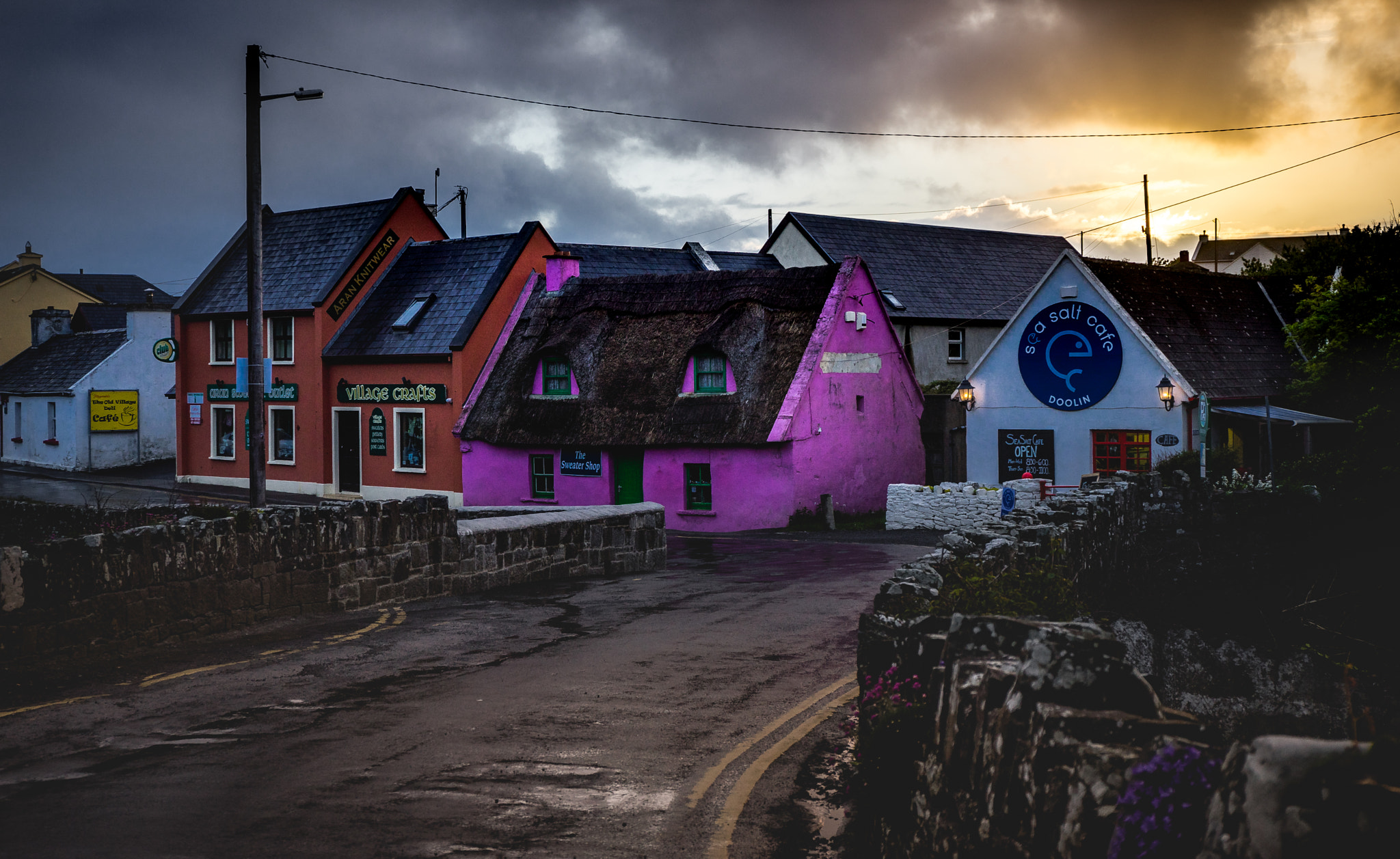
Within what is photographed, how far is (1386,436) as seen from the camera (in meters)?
A: 27.9

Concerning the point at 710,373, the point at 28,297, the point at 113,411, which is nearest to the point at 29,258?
the point at 28,297

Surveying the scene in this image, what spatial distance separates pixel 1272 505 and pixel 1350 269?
40.0ft

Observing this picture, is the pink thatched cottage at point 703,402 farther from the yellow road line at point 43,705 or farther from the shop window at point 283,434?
the yellow road line at point 43,705

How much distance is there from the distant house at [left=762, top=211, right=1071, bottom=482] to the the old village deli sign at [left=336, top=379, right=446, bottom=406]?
16.4 meters

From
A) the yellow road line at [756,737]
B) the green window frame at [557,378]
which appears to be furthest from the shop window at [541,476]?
the yellow road line at [756,737]

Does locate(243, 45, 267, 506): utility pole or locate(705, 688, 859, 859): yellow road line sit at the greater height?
locate(243, 45, 267, 506): utility pole

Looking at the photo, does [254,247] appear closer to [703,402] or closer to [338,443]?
[703,402]

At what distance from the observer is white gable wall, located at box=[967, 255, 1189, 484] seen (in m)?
29.0

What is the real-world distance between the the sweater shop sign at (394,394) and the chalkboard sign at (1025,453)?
16678 mm

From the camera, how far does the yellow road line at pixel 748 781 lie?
6.49 m

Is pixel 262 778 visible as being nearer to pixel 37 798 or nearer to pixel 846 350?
pixel 37 798

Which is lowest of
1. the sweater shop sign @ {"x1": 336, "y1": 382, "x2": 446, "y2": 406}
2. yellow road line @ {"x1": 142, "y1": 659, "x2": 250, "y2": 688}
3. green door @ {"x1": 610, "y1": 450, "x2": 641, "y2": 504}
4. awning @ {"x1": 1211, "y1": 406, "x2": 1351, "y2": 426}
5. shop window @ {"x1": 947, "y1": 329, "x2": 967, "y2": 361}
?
yellow road line @ {"x1": 142, "y1": 659, "x2": 250, "y2": 688}

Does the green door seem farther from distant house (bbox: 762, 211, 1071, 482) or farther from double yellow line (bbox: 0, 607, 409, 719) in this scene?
double yellow line (bbox: 0, 607, 409, 719)

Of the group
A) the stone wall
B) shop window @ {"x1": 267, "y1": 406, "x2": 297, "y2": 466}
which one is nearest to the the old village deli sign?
shop window @ {"x1": 267, "y1": 406, "x2": 297, "y2": 466}
